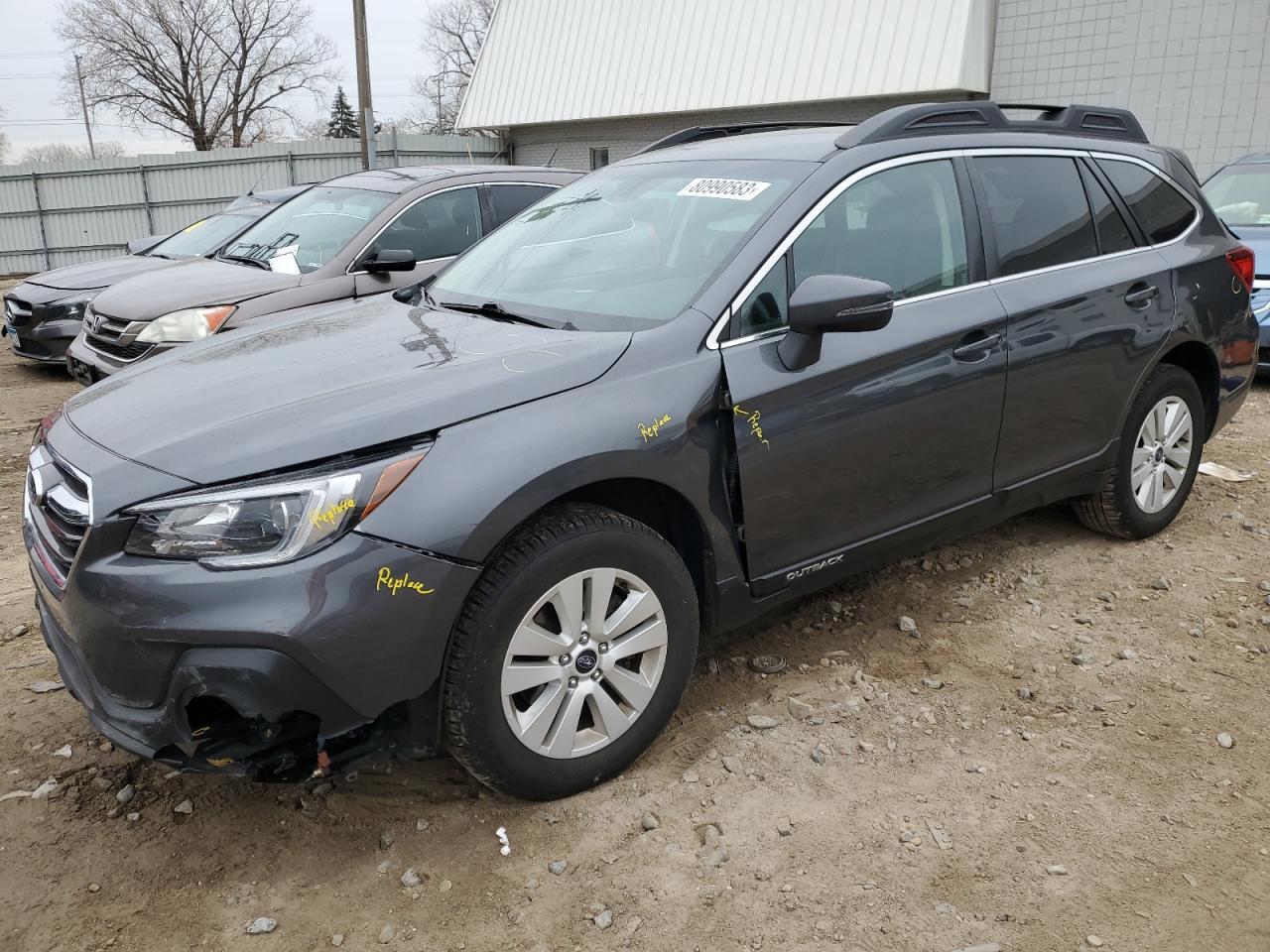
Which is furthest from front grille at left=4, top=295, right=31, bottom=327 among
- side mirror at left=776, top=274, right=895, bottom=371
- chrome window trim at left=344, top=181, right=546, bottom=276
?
side mirror at left=776, top=274, right=895, bottom=371

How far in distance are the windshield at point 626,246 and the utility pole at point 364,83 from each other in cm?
1696

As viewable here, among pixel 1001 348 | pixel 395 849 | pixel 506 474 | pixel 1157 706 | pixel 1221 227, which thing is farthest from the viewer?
pixel 1221 227

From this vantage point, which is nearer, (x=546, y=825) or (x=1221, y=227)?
(x=546, y=825)

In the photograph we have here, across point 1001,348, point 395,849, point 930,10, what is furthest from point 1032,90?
point 395,849

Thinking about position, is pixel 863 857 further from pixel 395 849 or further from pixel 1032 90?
pixel 1032 90

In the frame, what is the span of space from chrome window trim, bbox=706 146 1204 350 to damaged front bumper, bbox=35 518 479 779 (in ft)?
3.61

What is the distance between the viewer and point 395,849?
2664 mm

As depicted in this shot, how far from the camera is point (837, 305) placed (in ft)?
9.49

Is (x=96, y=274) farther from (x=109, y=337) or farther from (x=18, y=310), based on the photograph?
(x=109, y=337)

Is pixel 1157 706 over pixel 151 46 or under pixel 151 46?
under

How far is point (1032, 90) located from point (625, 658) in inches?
571

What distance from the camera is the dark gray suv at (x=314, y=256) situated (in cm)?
634

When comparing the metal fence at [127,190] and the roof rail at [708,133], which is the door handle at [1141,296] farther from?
the metal fence at [127,190]

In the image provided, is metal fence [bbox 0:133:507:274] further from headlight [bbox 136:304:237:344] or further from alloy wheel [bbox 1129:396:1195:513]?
alloy wheel [bbox 1129:396:1195:513]
